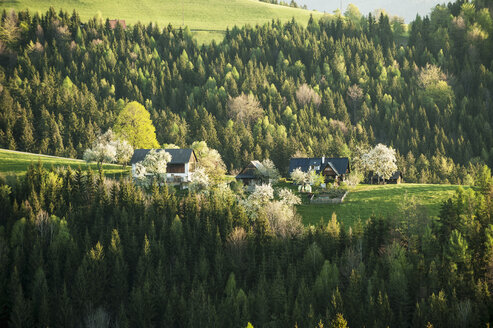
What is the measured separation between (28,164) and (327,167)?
2678 inches

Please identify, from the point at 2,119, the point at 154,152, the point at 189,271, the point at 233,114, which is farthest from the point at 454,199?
the point at 2,119

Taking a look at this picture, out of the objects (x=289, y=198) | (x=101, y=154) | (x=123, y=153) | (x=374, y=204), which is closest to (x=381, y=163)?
(x=374, y=204)

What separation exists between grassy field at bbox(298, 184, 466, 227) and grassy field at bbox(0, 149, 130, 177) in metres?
44.2

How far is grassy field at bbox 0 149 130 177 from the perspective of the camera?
381 ft

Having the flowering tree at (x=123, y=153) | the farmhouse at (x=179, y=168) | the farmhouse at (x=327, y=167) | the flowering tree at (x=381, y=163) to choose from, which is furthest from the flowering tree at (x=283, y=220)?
the flowering tree at (x=123, y=153)

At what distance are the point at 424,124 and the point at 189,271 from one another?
12450cm

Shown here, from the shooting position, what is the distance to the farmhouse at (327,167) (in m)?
118

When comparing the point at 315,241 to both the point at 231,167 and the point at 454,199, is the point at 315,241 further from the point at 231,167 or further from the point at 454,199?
the point at 231,167

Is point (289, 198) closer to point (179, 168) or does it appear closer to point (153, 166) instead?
point (179, 168)

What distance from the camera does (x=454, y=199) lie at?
94.4m

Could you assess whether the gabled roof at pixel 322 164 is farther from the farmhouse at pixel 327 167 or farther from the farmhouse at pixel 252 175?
the farmhouse at pixel 252 175

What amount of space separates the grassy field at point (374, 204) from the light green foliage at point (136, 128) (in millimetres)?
57613

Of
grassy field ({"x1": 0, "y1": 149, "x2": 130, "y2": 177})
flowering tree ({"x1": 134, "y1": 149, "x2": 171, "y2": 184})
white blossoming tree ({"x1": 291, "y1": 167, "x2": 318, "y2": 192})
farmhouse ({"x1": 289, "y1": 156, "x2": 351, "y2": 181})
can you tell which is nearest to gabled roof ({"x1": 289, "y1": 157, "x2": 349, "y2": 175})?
farmhouse ({"x1": 289, "y1": 156, "x2": 351, "y2": 181})

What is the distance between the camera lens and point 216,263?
9544 centimetres
